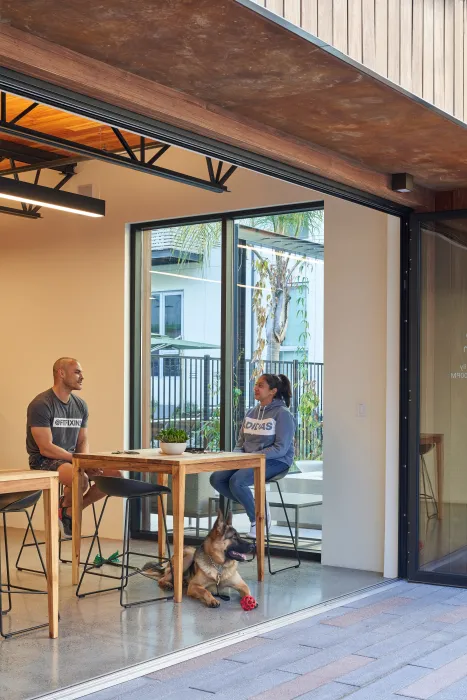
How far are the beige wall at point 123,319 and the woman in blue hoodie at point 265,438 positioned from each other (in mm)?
377

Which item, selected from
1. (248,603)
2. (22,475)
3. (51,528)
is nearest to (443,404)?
(248,603)

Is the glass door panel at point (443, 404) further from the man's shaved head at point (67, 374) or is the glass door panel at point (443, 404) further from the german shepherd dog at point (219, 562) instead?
the man's shaved head at point (67, 374)

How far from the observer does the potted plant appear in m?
6.60

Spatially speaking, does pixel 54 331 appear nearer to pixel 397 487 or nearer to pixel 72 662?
pixel 397 487

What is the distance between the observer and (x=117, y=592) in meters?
6.50

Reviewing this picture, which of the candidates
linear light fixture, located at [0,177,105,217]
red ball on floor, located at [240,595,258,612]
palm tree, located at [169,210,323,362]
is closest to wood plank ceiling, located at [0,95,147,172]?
linear light fixture, located at [0,177,105,217]

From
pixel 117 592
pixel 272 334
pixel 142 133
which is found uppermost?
pixel 142 133

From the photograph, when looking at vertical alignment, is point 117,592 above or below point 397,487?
below

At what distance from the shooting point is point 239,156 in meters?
5.11

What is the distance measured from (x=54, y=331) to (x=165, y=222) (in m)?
1.61

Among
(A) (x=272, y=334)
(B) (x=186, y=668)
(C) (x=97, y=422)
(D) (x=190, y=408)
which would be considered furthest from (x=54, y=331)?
(B) (x=186, y=668)

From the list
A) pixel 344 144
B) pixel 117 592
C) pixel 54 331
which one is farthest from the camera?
pixel 54 331

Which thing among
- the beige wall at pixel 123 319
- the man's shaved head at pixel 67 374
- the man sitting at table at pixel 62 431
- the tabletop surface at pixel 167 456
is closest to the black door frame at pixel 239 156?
the beige wall at pixel 123 319

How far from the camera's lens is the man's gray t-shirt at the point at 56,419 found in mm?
7328
